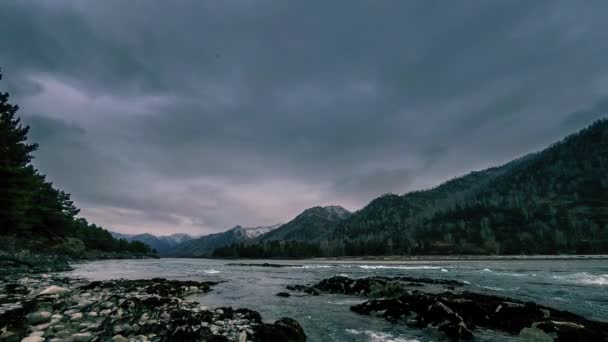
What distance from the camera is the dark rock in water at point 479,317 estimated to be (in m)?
12.8

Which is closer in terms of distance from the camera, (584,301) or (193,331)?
(193,331)

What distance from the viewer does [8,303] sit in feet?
47.0

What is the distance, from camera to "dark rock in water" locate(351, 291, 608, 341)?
12781 millimetres

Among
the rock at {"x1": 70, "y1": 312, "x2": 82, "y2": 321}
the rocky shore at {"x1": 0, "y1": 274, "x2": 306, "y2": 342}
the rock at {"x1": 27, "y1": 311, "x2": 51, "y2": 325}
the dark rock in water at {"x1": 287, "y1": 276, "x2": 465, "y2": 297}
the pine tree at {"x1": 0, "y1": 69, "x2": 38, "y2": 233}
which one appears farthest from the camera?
the pine tree at {"x1": 0, "y1": 69, "x2": 38, "y2": 233}

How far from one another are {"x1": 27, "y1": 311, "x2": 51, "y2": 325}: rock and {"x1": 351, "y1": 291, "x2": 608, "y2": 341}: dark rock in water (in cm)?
1512

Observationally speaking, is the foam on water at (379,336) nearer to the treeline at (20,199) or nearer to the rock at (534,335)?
the rock at (534,335)

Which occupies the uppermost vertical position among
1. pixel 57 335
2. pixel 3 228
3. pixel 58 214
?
pixel 58 214

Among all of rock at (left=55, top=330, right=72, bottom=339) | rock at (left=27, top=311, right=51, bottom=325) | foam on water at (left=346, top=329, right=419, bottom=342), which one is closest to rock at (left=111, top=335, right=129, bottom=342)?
rock at (left=55, top=330, right=72, bottom=339)

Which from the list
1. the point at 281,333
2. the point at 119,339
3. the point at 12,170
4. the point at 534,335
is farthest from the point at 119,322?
the point at 12,170

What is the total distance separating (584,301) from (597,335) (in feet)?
49.2

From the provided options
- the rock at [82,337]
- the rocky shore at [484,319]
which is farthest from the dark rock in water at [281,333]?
the rocky shore at [484,319]

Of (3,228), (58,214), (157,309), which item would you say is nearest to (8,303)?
(157,309)

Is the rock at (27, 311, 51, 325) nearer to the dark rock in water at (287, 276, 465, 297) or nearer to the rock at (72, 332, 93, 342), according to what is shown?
the rock at (72, 332, 93, 342)

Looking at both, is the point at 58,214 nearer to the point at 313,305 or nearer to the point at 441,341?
the point at 313,305
